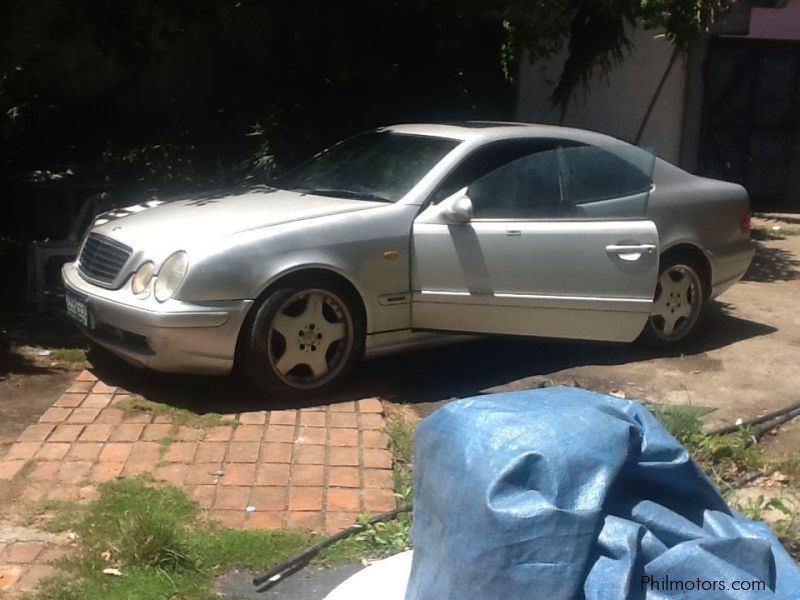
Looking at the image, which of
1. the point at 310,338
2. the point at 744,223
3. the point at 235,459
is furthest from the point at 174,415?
the point at 744,223

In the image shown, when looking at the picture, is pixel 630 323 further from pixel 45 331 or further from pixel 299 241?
pixel 45 331

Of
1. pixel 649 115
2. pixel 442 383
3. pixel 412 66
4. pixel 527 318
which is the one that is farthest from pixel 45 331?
pixel 649 115

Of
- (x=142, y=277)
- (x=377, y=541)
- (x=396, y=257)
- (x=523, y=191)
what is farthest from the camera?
(x=523, y=191)

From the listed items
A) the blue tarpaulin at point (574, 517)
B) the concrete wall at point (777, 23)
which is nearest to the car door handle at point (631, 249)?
the blue tarpaulin at point (574, 517)

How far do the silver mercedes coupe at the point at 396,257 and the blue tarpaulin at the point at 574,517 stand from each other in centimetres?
313

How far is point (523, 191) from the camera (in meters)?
6.39

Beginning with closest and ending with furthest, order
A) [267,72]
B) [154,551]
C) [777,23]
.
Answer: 1. [154,551]
2. [267,72]
3. [777,23]

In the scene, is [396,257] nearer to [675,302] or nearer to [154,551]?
[675,302]

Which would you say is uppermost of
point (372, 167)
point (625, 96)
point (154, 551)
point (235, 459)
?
point (372, 167)

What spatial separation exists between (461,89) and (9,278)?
4536 millimetres

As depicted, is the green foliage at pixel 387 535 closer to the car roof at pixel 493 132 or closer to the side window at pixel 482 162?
the side window at pixel 482 162

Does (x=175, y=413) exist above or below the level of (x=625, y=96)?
below

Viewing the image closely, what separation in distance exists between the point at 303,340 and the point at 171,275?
773 mm

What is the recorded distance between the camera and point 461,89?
1048 cm
